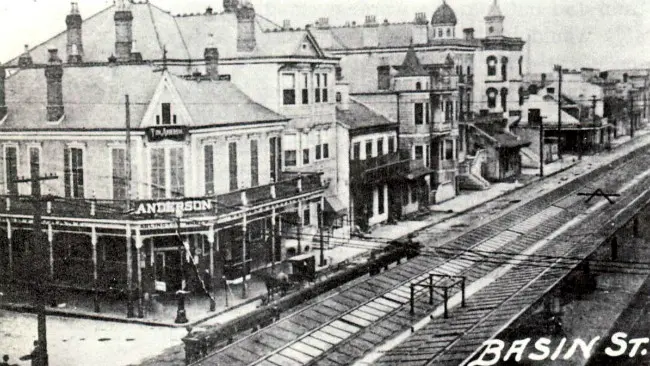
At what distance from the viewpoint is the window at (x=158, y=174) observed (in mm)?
35406

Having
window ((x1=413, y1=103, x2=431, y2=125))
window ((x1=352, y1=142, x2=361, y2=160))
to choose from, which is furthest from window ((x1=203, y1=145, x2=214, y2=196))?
window ((x1=413, y1=103, x2=431, y2=125))

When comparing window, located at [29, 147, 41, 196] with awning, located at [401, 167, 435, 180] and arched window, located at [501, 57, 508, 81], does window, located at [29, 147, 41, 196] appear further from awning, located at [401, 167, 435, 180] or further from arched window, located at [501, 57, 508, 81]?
arched window, located at [501, 57, 508, 81]

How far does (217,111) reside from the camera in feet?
128

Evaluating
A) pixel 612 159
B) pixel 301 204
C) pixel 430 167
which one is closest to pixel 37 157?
pixel 301 204

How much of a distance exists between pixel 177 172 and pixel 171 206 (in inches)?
94.1

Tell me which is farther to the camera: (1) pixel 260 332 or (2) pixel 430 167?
(2) pixel 430 167

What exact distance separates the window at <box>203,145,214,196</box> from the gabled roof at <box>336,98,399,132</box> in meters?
14.3

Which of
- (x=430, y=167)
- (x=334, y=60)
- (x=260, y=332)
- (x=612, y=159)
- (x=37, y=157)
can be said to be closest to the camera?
(x=260, y=332)

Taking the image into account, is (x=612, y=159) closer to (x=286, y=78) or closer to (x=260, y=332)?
(x=286, y=78)

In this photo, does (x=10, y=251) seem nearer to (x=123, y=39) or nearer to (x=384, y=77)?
(x=123, y=39)

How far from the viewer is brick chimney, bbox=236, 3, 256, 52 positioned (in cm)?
4578

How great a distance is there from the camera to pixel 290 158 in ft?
151

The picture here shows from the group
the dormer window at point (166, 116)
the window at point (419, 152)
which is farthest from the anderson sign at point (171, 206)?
the window at point (419, 152)

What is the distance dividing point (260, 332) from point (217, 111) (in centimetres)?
1602
